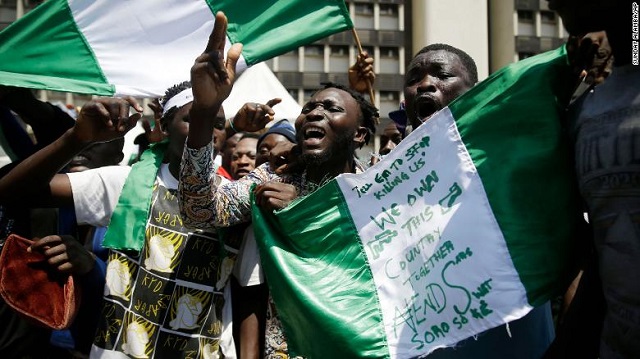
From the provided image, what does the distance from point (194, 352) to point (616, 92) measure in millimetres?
1993

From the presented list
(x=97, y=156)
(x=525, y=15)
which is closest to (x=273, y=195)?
(x=97, y=156)

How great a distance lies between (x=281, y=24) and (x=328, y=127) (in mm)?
733

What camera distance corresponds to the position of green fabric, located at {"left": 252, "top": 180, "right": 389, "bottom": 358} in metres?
2.54

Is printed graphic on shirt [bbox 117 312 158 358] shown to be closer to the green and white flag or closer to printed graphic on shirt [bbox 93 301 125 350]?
printed graphic on shirt [bbox 93 301 125 350]

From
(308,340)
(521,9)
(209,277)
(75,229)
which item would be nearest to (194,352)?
(209,277)

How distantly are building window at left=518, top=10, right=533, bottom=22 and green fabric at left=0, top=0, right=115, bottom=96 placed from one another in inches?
1918

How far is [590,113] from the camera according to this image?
1.98 metres

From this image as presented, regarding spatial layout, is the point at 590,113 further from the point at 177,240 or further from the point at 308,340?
the point at 177,240

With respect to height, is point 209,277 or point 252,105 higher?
point 252,105

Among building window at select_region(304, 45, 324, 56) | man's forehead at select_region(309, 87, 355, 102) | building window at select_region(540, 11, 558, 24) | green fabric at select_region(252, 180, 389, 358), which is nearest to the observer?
green fabric at select_region(252, 180, 389, 358)

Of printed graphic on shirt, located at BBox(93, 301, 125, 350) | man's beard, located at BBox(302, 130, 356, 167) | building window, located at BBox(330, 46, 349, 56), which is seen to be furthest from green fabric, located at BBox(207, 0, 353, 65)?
building window, located at BBox(330, 46, 349, 56)

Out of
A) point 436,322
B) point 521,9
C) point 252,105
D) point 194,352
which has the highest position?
point 252,105

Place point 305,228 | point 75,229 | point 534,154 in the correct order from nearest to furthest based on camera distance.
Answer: point 534,154
point 305,228
point 75,229

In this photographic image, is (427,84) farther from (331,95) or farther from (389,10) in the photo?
(389,10)
